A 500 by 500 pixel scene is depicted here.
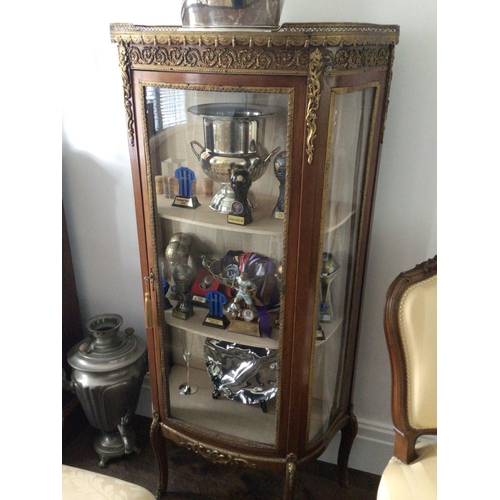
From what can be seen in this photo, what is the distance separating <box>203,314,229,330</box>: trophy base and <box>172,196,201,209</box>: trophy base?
0.32 m

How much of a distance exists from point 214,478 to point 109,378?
51cm

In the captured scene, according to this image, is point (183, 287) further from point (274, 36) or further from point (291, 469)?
point (274, 36)

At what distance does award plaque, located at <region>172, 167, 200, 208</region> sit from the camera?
3.73 ft

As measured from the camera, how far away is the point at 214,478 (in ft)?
5.02

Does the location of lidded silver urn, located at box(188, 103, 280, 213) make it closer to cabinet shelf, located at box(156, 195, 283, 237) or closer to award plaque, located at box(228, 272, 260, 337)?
cabinet shelf, located at box(156, 195, 283, 237)

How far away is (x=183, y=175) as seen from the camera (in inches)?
44.9

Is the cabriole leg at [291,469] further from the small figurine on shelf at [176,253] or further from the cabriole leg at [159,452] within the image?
the small figurine on shelf at [176,253]

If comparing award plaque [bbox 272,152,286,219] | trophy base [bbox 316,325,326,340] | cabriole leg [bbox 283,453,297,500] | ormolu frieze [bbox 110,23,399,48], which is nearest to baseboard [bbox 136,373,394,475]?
cabriole leg [bbox 283,453,297,500]

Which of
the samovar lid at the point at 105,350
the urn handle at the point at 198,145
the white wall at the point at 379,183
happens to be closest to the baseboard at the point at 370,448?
the white wall at the point at 379,183

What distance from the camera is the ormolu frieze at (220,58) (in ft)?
2.83

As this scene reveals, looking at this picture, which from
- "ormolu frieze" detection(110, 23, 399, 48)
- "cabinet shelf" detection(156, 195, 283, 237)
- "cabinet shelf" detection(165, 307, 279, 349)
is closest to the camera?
"ormolu frieze" detection(110, 23, 399, 48)

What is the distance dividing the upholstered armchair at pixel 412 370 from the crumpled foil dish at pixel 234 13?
63 cm

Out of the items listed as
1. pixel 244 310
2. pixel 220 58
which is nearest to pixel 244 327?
pixel 244 310
